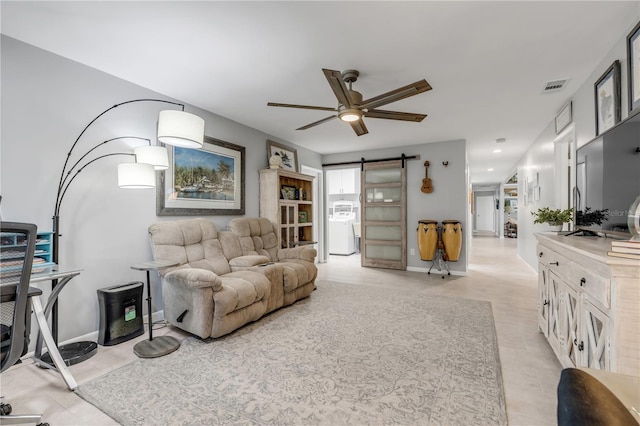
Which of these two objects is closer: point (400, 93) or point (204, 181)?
point (400, 93)

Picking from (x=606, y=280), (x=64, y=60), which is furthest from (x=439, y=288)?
(x=64, y=60)

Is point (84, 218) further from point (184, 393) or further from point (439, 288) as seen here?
point (439, 288)

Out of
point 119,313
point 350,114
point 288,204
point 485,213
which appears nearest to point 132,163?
point 119,313

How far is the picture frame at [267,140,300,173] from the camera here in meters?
4.80

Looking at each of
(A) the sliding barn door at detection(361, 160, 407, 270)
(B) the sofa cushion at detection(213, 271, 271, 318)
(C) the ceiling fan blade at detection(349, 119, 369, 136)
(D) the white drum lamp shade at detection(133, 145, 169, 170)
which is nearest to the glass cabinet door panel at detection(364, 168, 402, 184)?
(A) the sliding barn door at detection(361, 160, 407, 270)

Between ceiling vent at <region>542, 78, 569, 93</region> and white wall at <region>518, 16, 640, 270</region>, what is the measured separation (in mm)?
178

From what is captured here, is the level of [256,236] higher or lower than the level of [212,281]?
higher

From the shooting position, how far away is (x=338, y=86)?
2.22m

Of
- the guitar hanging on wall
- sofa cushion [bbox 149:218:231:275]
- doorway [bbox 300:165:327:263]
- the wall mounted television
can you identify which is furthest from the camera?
doorway [bbox 300:165:327:263]

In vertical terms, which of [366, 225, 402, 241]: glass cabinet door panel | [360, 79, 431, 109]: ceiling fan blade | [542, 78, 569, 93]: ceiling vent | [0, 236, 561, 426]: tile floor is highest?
[542, 78, 569, 93]: ceiling vent

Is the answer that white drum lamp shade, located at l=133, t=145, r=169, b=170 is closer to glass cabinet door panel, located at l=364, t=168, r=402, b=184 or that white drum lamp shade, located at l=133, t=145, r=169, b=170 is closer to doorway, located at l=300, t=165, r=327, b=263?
doorway, located at l=300, t=165, r=327, b=263

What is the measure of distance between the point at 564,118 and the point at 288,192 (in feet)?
12.6

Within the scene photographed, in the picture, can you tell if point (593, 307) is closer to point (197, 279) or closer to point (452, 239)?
point (197, 279)

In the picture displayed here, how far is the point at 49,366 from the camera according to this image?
80.4 inches
